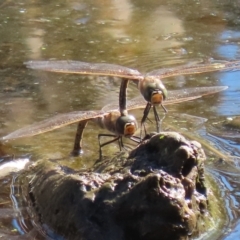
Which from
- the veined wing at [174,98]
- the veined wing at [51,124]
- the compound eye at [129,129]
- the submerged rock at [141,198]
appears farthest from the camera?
the veined wing at [174,98]

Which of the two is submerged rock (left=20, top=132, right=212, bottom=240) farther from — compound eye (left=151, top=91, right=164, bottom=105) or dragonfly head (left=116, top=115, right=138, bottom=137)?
compound eye (left=151, top=91, right=164, bottom=105)

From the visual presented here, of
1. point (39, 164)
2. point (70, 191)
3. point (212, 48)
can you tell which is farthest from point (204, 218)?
point (212, 48)

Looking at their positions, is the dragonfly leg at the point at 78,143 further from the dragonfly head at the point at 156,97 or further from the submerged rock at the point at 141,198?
the submerged rock at the point at 141,198

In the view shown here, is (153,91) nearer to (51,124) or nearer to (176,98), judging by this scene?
(176,98)

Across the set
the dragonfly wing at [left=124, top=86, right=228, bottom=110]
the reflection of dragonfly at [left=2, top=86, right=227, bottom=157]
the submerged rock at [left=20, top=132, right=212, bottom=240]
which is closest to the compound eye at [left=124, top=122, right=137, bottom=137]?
the reflection of dragonfly at [left=2, top=86, right=227, bottom=157]

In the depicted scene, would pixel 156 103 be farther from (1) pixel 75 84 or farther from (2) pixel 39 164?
(1) pixel 75 84

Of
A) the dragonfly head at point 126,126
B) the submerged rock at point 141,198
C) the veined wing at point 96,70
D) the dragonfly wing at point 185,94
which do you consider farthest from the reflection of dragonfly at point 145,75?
the submerged rock at point 141,198
